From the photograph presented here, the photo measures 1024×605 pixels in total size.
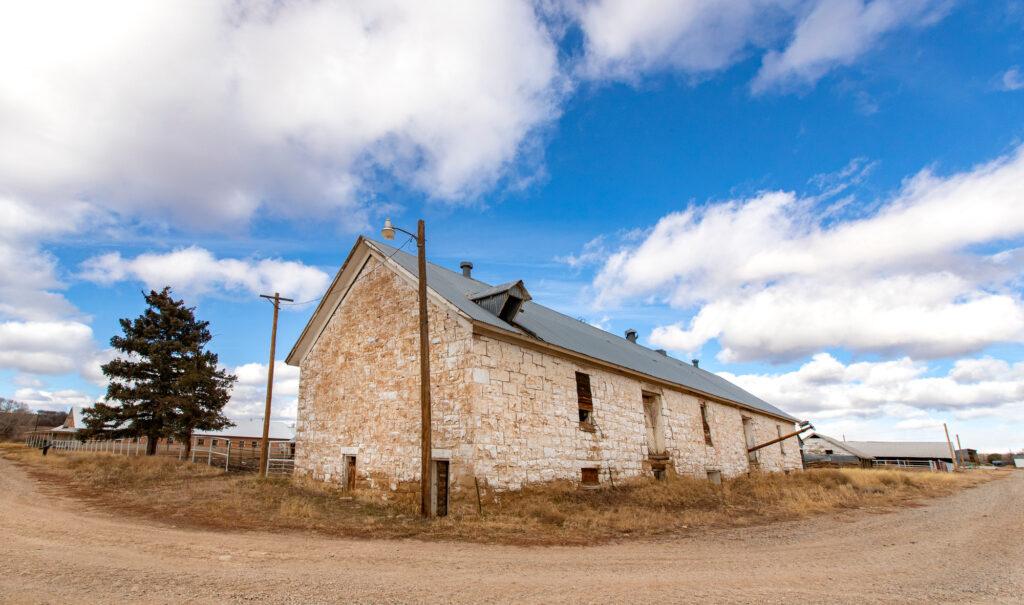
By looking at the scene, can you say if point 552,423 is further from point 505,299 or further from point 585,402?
point 505,299

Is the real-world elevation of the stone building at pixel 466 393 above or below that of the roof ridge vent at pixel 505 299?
below

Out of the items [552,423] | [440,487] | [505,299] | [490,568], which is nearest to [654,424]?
[552,423]

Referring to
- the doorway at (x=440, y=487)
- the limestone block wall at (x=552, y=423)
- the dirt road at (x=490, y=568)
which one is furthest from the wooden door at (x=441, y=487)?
the dirt road at (x=490, y=568)

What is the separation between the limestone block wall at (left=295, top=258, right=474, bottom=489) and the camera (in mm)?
12016

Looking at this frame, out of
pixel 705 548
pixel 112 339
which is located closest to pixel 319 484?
pixel 705 548

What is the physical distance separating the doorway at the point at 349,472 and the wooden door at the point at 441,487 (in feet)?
12.0

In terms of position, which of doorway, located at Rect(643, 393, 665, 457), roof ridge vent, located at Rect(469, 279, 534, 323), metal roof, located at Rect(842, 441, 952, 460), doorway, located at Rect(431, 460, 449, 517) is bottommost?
metal roof, located at Rect(842, 441, 952, 460)

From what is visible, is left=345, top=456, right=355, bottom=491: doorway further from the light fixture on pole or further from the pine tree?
the pine tree

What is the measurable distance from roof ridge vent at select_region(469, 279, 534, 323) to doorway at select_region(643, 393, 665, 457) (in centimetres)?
659

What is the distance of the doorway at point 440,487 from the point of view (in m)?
11.5

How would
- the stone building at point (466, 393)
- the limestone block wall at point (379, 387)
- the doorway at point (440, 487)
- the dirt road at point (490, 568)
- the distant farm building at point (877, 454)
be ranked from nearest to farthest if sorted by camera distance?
1. the dirt road at point (490, 568)
2. the doorway at point (440, 487)
3. the stone building at point (466, 393)
4. the limestone block wall at point (379, 387)
5. the distant farm building at point (877, 454)

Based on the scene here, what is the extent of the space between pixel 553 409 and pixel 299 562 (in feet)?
25.8

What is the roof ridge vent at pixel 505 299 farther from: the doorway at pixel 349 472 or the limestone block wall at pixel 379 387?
the doorway at pixel 349 472

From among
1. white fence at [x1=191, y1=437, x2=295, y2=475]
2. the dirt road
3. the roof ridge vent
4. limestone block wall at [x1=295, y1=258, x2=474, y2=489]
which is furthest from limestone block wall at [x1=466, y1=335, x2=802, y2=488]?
white fence at [x1=191, y1=437, x2=295, y2=475]
